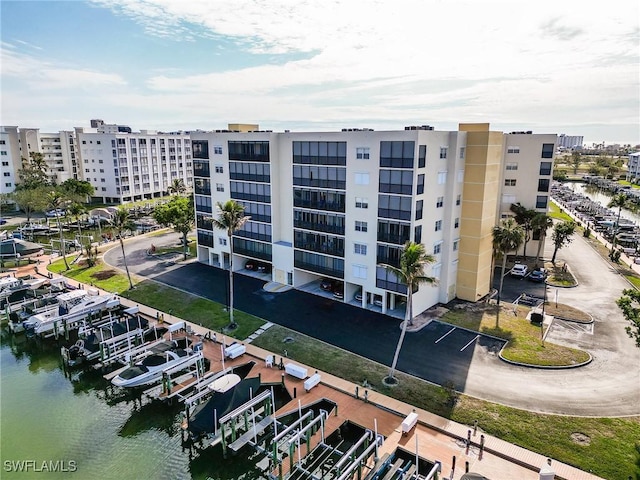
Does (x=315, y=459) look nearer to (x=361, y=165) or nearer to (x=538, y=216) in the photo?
(x=361, y=165)

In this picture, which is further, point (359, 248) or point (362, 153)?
point (359, 248)

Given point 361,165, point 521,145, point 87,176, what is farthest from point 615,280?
point 87,176

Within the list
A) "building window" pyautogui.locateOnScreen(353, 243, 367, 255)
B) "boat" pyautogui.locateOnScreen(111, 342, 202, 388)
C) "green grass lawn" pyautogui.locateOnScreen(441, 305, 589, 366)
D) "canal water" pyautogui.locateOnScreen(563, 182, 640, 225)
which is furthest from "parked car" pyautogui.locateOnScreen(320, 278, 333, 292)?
"canal water" pyautogui.locateOnScreen(563, 182, 640, 225)

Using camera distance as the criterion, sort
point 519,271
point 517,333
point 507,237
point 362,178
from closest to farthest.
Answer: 1. point 517,333
2. point 362,178
3. point 507,237
4. point 519,271

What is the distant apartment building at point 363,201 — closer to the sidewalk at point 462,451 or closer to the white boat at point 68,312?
the white boat at point 68,312

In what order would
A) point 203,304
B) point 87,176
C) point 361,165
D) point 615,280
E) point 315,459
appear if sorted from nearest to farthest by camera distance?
point 315,459, point 361,165, point 203,304, point 615,280, point 87,176

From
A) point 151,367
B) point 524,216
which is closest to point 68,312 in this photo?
point 151,367

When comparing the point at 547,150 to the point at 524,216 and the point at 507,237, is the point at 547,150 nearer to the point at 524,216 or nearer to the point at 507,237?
the point at 524,216
